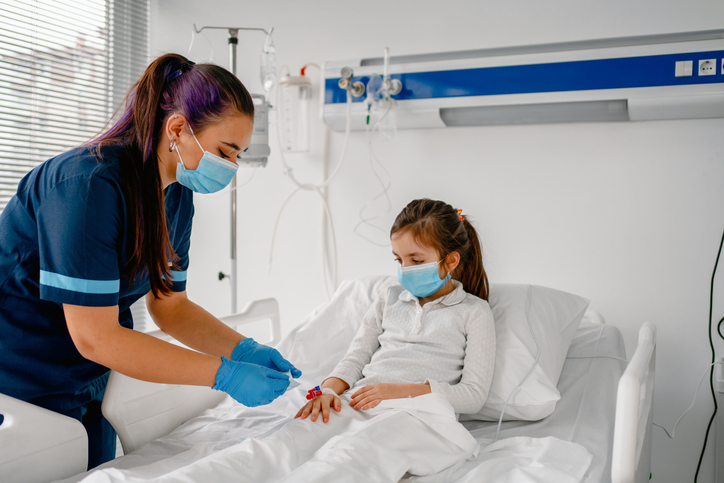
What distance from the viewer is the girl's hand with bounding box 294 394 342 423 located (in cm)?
131

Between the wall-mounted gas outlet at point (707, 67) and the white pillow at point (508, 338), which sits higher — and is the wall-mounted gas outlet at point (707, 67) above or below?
above

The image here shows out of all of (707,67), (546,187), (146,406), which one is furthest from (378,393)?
(707,67)

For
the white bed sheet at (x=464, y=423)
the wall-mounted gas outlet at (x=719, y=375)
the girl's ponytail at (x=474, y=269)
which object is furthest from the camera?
the wall-mounted gas outlet at (x=719, y=375)

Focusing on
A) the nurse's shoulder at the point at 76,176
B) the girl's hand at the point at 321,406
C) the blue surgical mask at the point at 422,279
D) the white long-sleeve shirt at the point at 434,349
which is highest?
the nurse's shoulder at the point at 76,176

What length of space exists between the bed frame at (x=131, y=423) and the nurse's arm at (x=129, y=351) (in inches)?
7.1

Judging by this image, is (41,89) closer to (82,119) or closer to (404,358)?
(82,119)

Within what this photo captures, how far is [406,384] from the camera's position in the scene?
1.45 meters

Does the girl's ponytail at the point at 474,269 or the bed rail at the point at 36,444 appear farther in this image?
the girl's ponytail at the point at 474,269

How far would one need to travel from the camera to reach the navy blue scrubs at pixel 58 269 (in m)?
1.10

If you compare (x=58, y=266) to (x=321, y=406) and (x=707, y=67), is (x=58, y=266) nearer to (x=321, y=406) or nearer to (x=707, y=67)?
(x=321, y=406)

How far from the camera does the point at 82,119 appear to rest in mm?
2598

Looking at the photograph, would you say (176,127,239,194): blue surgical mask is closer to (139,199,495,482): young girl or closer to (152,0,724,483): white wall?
(139,199,495,482): young girl

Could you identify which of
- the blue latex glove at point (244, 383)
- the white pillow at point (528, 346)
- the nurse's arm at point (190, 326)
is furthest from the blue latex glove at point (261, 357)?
the white pillow at point (528, 346)

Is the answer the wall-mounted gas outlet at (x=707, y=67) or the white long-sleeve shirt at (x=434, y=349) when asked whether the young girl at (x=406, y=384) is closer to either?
the white long-sleeve shirt at (x=434, y=349)
